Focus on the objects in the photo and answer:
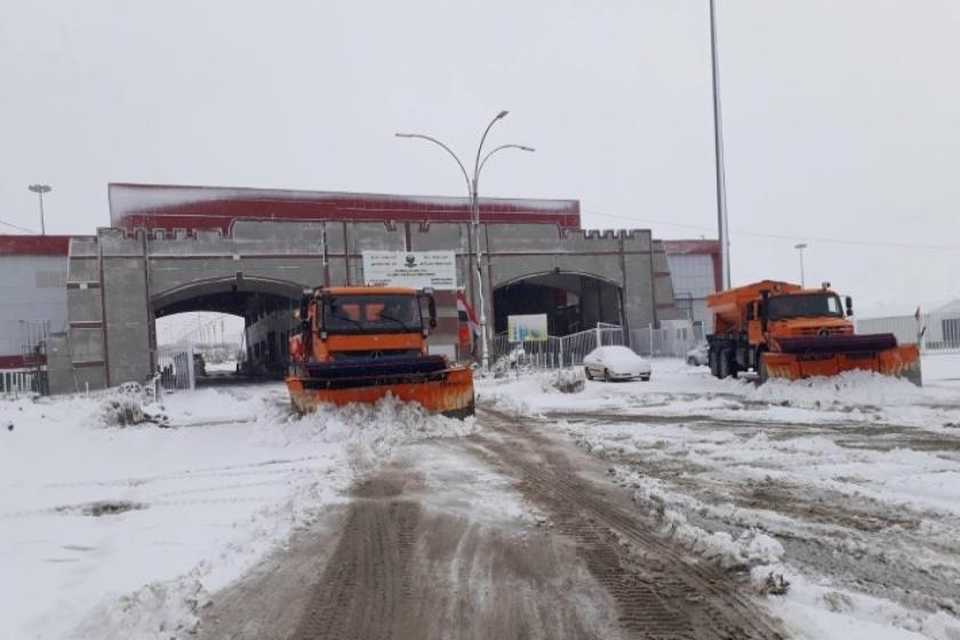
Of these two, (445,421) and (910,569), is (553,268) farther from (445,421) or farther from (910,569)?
(910,569)

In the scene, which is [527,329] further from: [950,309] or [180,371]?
[950,309]

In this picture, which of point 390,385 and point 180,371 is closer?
point 390,385

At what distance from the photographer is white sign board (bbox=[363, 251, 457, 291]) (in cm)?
3691

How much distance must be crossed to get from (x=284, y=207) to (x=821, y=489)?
42.2 metres

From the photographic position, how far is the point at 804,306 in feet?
64.1

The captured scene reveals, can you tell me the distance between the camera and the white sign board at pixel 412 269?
121ft

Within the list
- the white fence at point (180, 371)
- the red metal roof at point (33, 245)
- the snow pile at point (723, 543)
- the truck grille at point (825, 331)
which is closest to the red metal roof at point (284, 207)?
the red metal roof at point (33, 245)

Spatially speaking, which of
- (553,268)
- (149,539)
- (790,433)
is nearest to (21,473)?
(149,539)

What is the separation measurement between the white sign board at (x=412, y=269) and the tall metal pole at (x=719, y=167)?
13738 millimetres

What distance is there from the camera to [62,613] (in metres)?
4.16

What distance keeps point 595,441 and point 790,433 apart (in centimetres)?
286

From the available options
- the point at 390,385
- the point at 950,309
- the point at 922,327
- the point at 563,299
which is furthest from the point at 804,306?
the point at 950,309

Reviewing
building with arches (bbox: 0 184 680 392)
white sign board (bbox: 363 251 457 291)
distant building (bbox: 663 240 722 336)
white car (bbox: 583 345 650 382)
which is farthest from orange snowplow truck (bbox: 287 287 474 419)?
distant building (bbox: 663 240 722 336)

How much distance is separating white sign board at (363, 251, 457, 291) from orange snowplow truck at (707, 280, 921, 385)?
1641 cm
